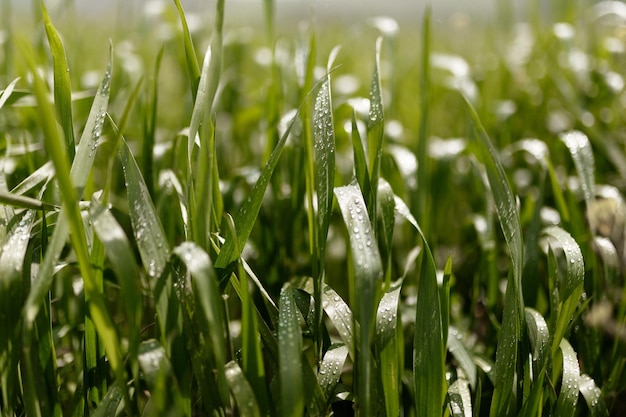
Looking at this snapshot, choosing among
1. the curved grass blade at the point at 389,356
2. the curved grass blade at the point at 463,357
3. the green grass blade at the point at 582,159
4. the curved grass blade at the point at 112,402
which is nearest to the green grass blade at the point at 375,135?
the curved grass blade at the point at 389,356

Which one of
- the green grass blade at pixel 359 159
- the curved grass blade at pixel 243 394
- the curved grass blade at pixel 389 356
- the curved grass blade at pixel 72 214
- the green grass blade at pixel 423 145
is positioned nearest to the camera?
the curved grass blade at pixel 72 214

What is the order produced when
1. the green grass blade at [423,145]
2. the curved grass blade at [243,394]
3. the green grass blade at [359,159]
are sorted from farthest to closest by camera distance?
1. the green grass blade at [423,145]
2. the green grass blade at [359,159]
3. the curved grass blade at [243,394]

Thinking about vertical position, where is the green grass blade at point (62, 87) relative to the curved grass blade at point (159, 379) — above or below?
above

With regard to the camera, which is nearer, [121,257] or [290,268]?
[121,257]

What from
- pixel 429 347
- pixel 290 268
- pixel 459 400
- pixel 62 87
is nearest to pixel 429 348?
pixel 429 347

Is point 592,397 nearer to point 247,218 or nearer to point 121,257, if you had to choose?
point 247,218

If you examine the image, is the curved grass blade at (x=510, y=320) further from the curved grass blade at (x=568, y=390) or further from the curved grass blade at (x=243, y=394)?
the curved grass blade at (x=243, y=394)

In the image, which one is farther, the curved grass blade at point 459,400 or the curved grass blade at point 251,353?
the curved grass blade at point 459,400

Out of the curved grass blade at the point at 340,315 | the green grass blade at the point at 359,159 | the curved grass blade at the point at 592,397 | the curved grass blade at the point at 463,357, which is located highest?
the green grass blade at the point at 359,159
